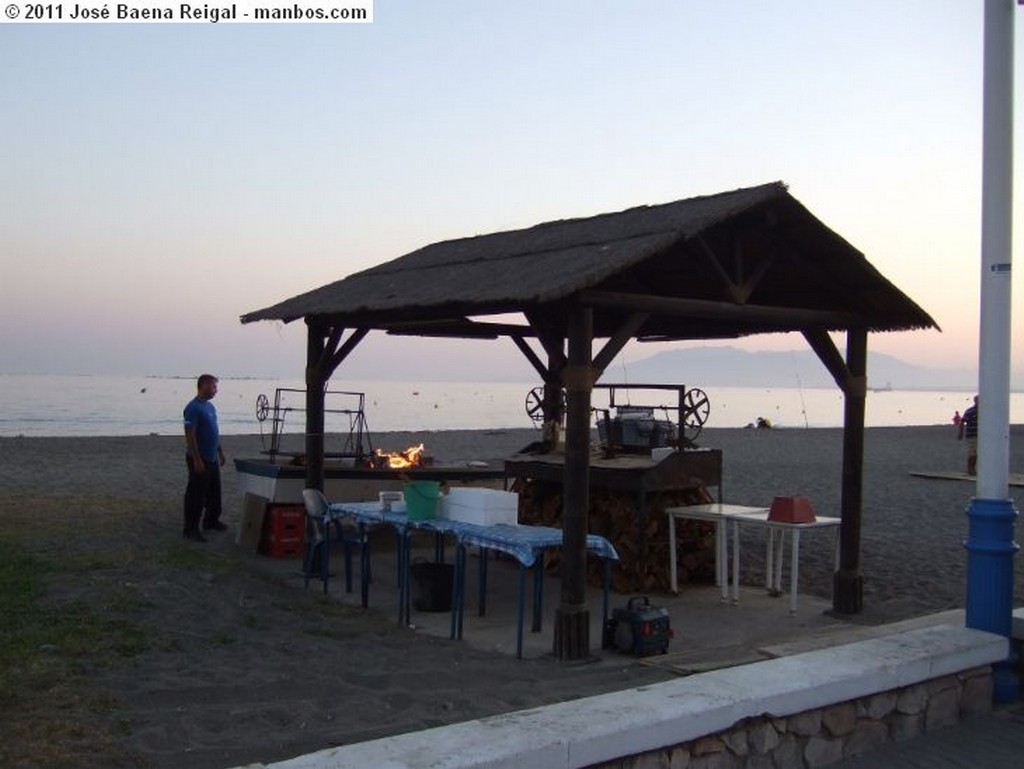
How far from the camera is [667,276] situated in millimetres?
9219

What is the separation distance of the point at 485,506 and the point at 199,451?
479cm

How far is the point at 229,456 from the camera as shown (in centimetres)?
2491

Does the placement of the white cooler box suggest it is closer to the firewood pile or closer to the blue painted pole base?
the firewood pile

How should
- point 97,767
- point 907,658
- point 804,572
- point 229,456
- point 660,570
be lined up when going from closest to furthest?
1. point 97,767
2. point 907,658
3. point 660,570
4. point 804,572
5. point 229,456

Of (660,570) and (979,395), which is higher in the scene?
(979,395)

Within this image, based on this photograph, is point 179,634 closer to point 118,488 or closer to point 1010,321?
point 1010,321

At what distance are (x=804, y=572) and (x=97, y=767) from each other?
7783 millimetres

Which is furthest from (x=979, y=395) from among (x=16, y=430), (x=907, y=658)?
(x=16, y=430)

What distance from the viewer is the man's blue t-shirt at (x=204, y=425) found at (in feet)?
35.8

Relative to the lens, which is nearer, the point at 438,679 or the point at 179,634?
the point at 438,679

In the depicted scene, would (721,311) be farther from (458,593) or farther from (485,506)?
(458,593)

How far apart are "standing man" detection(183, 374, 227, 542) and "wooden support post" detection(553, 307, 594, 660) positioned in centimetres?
521

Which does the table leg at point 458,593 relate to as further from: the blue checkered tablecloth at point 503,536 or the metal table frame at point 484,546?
the blue checkered tablecloth at point 503,536

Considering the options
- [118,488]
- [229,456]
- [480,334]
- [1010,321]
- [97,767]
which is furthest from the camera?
[229,456]
